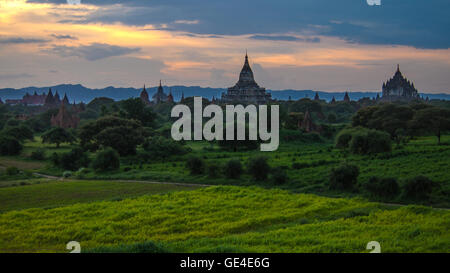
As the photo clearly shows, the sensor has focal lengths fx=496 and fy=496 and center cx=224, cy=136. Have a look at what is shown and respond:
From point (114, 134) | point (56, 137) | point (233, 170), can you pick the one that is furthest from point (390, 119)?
point (56, 137)

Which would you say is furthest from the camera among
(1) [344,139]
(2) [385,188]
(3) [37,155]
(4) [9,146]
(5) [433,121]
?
(4) [9,146]

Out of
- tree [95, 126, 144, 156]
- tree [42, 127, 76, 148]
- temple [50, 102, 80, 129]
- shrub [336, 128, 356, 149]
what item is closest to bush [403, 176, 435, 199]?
shrub [336, 128, 356, 149]

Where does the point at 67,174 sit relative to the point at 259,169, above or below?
below

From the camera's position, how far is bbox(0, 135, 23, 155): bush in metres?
54.0

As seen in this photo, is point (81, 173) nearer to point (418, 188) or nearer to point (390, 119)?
point (418, 188)

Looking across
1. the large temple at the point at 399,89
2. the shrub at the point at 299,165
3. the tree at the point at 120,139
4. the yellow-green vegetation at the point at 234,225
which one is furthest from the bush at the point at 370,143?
the large temple at the point at 399,89

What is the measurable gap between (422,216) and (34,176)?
30.5 meters

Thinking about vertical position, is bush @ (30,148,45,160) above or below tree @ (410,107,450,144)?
below

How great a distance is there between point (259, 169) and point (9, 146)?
32603 millimetres

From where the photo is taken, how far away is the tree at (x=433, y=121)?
48125 mm

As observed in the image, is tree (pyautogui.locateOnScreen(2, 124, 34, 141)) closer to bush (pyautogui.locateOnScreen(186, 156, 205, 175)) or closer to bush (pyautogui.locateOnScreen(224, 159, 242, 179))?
bush (pyautogui.locateOnScreen(186, 156, 205, 175))

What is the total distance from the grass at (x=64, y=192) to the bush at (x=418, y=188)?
13344 millimetres

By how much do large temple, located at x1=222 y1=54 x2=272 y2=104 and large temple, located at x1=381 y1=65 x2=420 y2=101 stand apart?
54.9 meters

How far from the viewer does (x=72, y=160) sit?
44.5m
